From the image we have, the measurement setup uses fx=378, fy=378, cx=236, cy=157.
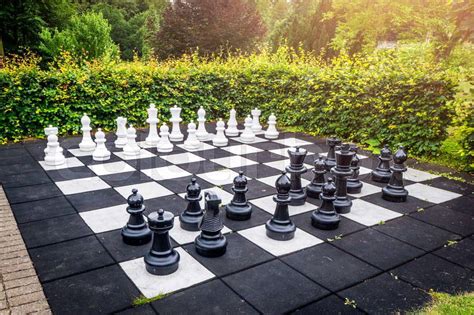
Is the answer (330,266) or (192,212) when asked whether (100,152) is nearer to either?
(192,212)

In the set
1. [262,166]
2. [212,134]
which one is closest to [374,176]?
[262,166]

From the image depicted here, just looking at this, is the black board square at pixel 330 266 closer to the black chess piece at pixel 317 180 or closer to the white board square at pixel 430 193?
the black chess piece at pixel 317 180

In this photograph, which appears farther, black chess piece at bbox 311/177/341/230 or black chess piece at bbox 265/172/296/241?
black chess piece at bbox 311/177/341/230

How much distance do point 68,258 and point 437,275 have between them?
8.84 feet

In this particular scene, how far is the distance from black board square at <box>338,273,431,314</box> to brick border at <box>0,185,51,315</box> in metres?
1.91

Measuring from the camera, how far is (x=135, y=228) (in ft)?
9.98

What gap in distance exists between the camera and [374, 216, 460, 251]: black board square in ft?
10.5

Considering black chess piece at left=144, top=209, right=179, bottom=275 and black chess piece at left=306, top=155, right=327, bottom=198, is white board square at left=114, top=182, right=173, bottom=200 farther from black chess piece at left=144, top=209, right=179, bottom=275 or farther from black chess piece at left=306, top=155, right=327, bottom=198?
black chess piece at left=306, top=155, right=327, bottom=198

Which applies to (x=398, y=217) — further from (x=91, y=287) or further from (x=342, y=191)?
(x=91, y=287)

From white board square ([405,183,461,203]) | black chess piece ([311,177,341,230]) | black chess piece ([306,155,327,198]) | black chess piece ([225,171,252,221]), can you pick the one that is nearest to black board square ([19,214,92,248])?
black chess piece ([225,171,252,221])

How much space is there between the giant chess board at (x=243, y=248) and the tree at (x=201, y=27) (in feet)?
48.1

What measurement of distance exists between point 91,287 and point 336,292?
161 cm

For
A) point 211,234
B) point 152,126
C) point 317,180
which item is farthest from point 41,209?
point 317,180

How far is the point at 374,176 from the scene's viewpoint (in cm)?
475
